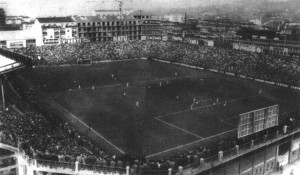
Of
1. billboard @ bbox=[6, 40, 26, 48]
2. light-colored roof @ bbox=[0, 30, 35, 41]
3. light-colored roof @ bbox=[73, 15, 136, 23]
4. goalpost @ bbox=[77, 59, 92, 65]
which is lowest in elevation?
goalpost @ bbox=[77, 59, 92, 65]

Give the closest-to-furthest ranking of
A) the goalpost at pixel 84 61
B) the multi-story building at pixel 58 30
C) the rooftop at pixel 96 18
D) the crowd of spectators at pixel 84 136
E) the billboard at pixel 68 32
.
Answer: the crowd of spectators at pixel 84 136 < the goalpost at pixel 84 61 < the multi-story building at pixel 58 30 < the billboard at pixel 68 32 < the rooftop at pixel 96 18

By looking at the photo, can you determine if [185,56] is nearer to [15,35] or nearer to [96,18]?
[96,18]

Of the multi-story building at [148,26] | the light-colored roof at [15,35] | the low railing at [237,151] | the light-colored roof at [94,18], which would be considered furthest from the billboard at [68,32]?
the low railing at [237,151]

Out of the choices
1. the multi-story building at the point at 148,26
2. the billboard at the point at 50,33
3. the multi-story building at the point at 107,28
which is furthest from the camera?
the multi-story building at the point at 148,26

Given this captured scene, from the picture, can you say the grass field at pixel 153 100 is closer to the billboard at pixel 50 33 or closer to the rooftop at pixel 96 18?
the billboard at pixel 50 33

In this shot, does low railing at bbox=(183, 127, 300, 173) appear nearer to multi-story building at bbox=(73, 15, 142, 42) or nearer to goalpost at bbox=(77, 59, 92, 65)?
goalpost at bbox=(77, 59, 92, 65)

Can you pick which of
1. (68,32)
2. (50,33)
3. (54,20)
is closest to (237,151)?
(50,33)

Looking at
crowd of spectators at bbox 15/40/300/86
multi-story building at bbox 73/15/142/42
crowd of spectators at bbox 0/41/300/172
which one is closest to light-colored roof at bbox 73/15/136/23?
multi-story building at bbox 73/15/142/42
